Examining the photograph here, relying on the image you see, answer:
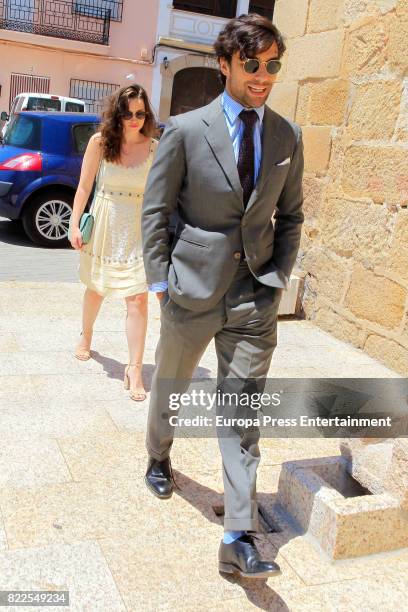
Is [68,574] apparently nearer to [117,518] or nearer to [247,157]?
[117,518]

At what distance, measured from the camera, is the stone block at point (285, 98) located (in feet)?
21.7

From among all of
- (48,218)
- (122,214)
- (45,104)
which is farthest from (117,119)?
(45,104)

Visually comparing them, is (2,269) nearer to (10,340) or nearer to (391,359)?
(10,340)

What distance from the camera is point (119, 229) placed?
4441 mm

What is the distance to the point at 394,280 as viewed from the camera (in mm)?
5336

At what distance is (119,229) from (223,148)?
1.83 metres

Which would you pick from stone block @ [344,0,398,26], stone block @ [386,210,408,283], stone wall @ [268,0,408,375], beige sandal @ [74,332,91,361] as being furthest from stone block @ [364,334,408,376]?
stone block @ [344,0,398,26]

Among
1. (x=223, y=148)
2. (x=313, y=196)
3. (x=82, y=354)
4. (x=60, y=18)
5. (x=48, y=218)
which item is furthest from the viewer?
(x=60, y=18)

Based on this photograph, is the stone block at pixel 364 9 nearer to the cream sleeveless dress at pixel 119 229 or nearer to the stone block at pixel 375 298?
the stone block at pixel 375 298

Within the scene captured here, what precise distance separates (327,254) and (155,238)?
11.7 feet

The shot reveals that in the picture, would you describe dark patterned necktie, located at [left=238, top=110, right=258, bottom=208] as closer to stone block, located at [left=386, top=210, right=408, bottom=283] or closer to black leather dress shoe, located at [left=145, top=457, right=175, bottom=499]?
black leather dress shoe, located at [left=145, top=457, right=175, bottom=499]

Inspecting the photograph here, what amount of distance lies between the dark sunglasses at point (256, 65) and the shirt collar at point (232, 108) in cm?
→ 16

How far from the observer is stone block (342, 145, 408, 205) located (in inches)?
208

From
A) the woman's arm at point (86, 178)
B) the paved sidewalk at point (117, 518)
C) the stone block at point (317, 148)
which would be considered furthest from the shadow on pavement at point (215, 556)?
the stone block at point (317, 148)
